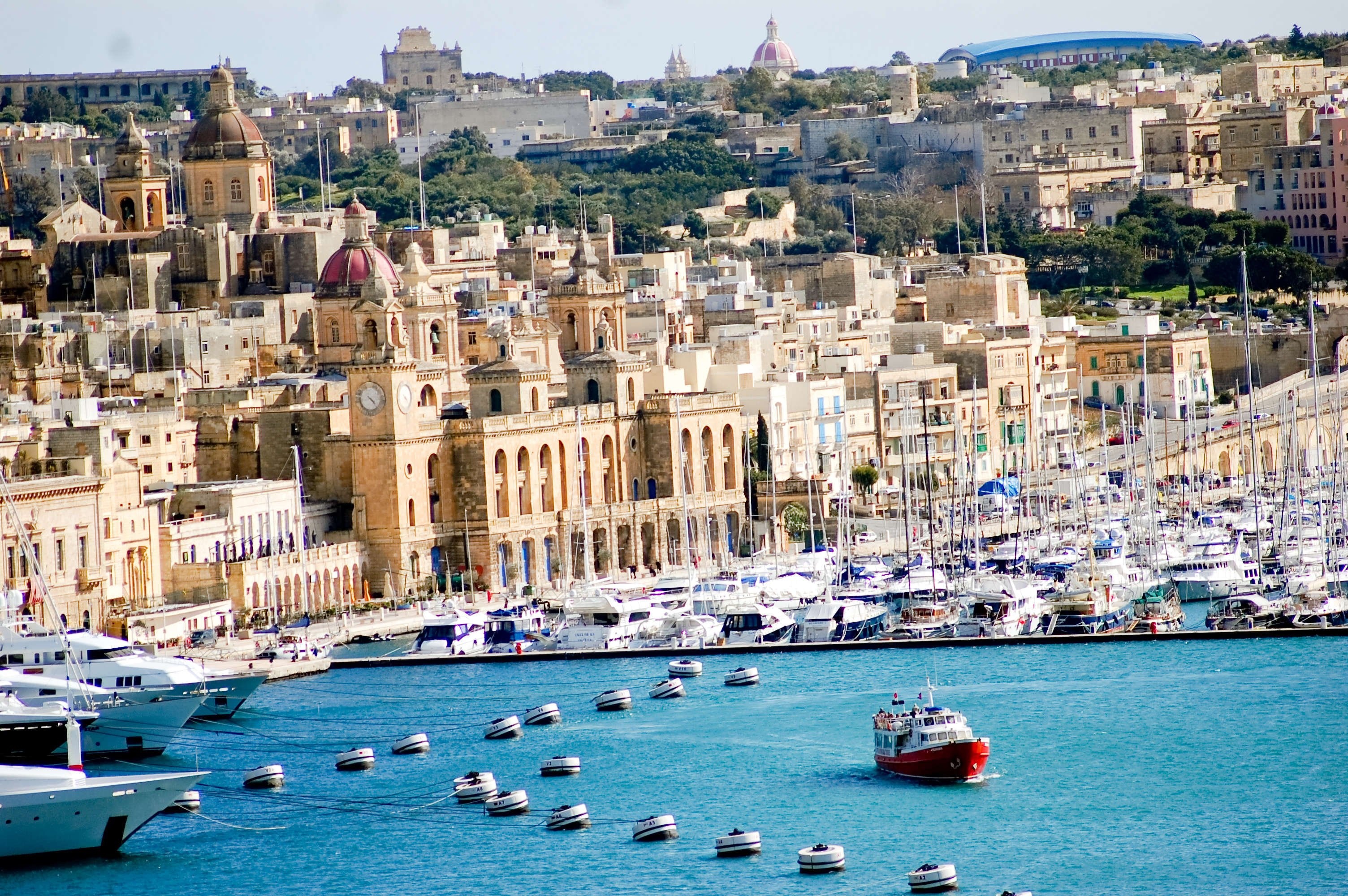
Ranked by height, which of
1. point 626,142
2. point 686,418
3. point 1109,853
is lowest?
point 1109,853

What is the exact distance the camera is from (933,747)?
59.2 m

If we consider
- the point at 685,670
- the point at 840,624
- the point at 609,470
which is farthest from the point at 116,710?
the point at 609,470

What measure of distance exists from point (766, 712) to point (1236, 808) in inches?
456

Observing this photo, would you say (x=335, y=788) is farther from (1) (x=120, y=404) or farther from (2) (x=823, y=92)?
(2) (x=823, y=92)

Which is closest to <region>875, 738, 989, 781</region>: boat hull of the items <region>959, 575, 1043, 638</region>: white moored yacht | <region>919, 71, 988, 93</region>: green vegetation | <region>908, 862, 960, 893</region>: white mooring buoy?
<region>908, 862, 960, 893</region>: white mooring buoy

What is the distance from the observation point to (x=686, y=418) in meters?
89.6

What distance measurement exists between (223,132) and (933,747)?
5066 centimetres

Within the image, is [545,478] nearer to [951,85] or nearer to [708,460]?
[708,460]

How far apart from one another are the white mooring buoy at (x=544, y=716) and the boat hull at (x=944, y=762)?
907 cm

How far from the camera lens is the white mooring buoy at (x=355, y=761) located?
6247 centimetres

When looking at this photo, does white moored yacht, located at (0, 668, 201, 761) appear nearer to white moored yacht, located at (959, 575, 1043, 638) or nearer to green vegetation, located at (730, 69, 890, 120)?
white moored yacht, located at (959, 575, 1043, 638)

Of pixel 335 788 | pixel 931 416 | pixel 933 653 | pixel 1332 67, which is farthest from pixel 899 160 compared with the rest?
pixel 335 788

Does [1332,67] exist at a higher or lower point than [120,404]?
higher

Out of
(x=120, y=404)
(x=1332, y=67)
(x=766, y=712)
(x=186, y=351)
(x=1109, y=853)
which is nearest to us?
(x=1109, y=853)
